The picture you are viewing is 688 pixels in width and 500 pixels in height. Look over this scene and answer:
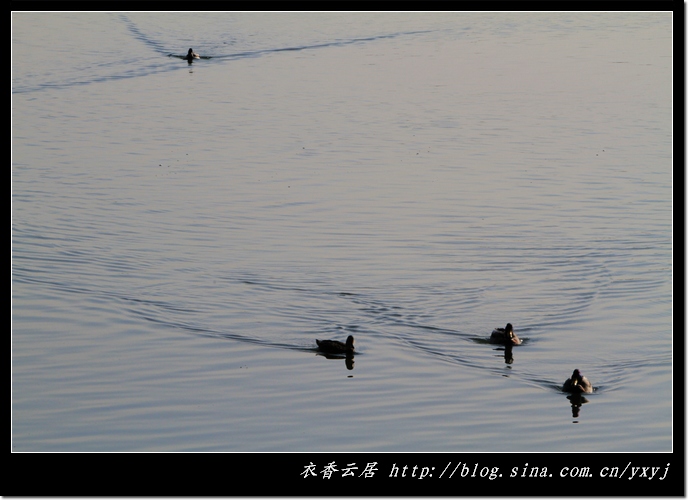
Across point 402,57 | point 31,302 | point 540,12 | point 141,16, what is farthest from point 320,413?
point 540,12

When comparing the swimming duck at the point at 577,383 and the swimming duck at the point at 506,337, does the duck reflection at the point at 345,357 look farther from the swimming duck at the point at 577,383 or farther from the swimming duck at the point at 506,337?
the swimming duck at the point at 577,383

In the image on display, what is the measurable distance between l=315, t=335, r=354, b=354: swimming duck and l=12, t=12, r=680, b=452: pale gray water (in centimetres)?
26

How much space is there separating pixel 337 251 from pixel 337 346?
5.86 metres

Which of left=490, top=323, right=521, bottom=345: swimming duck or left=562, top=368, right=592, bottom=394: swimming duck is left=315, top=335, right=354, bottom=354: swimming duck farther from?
left=562, top=368, right=592, bottom=394: swimming duck

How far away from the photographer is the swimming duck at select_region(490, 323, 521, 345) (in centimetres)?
1925

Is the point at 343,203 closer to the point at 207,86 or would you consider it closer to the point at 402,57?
the point at 207,86

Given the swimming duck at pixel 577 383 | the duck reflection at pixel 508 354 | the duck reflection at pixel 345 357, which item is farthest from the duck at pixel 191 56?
the swimming duck at pixel 577 383

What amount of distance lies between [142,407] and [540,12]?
5297 centimetres

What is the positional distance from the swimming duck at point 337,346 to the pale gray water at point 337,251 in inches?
10.2

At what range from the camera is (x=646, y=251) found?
81.8ft

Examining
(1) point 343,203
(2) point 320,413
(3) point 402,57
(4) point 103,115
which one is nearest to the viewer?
(2) point 320,413

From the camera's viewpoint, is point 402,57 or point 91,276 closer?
point 91,276

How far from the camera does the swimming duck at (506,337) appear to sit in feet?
63.2

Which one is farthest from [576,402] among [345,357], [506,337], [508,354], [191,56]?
[191,56]
